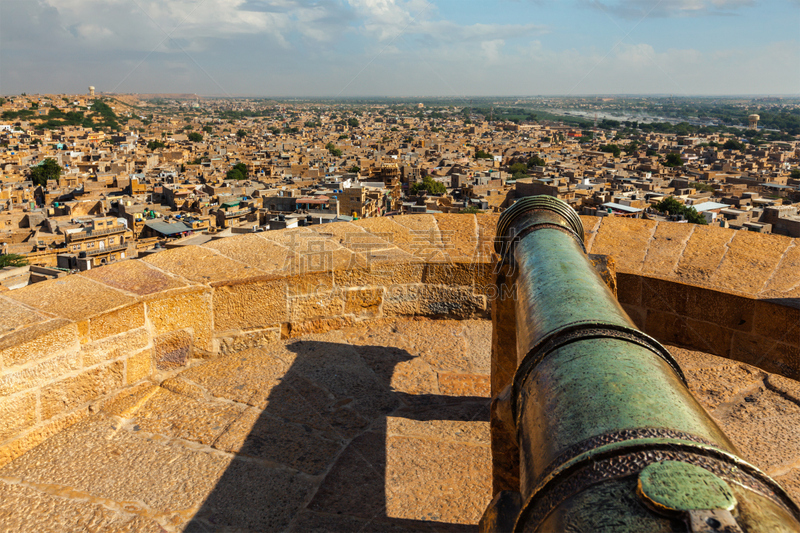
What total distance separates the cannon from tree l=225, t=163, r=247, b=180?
153ft

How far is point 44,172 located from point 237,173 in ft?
45.1

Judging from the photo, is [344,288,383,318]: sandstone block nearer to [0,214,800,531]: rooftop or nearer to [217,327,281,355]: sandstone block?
[0,214,800,531]: rooftop

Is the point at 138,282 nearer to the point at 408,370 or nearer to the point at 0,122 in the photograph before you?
the point at 408,370

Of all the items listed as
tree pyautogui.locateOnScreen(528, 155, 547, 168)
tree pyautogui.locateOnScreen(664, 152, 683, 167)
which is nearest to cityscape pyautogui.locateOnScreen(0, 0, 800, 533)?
tree pyautogui.locateOnScreen(528, 155, 547, 168)

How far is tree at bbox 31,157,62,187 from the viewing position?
4178cm

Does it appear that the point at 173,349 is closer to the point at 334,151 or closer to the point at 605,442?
the point at 605,442

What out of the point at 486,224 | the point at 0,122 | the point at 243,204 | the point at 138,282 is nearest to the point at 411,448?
the point at 138,282

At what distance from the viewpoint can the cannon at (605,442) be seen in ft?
1.72

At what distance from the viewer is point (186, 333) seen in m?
1.91

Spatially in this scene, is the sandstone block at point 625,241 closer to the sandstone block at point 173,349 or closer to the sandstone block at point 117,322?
the sandstone block at point 173,349

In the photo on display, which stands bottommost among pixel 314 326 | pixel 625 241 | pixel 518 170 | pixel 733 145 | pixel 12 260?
pixel 12 260

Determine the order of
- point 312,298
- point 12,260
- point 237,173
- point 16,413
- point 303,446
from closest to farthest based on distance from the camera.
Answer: point 16,413 → point 303,446 → point 312,298 → point 12,260 → point 237,173

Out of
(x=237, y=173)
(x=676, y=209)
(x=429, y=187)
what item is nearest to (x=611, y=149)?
(x=429, y=187)

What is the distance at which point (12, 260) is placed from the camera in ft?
71.4
